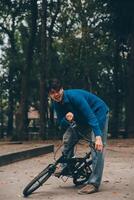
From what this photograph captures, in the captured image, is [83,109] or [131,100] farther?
[131,100]

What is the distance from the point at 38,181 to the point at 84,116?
3.47ft

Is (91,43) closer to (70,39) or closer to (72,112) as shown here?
(70,39)

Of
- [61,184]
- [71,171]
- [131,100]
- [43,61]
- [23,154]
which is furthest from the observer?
[43,61]

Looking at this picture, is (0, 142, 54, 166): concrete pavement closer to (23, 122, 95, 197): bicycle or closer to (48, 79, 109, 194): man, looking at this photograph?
(23, 122, 95, 197): bicycle

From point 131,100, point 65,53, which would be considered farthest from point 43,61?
point 65,53

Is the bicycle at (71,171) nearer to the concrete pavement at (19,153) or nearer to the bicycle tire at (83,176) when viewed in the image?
the bicycle tire at (83,176)

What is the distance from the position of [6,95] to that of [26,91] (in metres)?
19.4

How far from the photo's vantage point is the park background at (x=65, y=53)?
29.5 metres

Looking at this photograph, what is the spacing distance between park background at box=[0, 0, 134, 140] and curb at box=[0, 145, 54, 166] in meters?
12.0

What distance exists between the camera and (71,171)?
8.06 m

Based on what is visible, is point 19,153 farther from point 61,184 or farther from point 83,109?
point 83,109

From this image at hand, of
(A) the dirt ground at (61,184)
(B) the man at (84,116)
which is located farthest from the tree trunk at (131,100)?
(B) the man at (84,116)

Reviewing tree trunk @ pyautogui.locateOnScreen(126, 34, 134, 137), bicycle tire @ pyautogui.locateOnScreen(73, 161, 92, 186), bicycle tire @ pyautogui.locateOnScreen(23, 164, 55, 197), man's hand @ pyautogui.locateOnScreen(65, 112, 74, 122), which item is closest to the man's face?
man's hand @ pyautogui.locateOnScreen(65, 112, 74, 122)

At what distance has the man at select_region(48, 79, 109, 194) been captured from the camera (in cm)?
762
